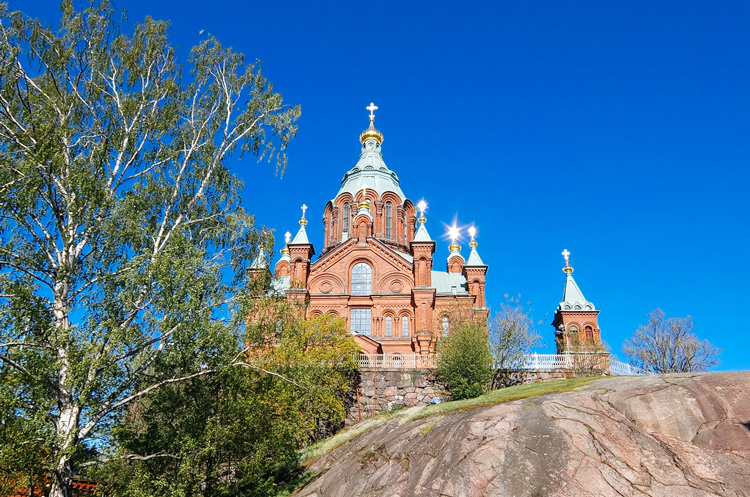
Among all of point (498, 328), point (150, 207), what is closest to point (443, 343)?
point (498, 328)

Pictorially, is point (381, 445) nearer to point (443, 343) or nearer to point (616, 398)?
point (616, 398)

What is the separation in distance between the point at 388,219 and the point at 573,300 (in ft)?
54.3

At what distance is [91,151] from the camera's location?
1681cm

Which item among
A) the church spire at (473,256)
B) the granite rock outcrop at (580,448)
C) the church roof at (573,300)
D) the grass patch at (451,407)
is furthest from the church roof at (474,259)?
the granite rock outcrop at (580,448)

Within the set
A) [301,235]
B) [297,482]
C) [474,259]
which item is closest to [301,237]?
[301,235]

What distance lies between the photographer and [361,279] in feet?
129

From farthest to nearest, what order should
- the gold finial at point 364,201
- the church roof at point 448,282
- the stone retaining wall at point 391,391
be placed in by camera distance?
1. the gold finial at point 364,201
2. the church roof at point 448,282
3. the stone retaining wall at point 391,391

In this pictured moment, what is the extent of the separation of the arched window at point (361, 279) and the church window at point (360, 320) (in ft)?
4.61

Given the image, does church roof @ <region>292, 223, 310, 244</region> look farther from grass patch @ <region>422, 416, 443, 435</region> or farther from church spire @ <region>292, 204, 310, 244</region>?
grass patch @ <region>422, 416, 443, 435</region>

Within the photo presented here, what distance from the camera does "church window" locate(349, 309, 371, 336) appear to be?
124ft

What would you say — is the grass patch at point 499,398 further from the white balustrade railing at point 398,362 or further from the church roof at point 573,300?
the church roof at point 573,300

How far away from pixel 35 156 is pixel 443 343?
19438 millimetres

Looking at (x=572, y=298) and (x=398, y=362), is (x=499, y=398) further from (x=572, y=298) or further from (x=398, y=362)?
(x=572, y=298)

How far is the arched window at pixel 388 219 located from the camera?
4712 centimetres
